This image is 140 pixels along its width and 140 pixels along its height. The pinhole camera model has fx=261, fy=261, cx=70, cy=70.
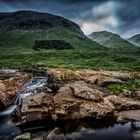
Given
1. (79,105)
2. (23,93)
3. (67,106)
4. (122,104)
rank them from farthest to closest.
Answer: (23,93), (122,104), (79,105), (67,106)

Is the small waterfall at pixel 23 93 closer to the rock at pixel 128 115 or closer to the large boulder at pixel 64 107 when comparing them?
the large boulder at pixel 64 107

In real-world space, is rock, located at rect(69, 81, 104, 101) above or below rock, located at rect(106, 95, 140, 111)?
above

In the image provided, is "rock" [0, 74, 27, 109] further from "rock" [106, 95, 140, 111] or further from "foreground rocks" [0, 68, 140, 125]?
"rock" [106, 95, 140, 111]

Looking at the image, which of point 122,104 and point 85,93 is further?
point 122,104

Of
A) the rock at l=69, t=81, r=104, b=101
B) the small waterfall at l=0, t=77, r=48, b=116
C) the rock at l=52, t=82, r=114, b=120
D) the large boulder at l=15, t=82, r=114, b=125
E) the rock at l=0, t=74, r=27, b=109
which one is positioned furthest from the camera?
the rock at l=0, t=74, r=27, b=109

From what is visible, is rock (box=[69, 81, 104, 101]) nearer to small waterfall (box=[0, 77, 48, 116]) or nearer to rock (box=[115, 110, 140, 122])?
rock (box=[115, 110, 140, 122])

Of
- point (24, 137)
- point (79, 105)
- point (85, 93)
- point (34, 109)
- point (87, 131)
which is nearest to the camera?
point (24, 137)

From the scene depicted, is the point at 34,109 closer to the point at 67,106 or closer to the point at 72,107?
the point at 67,106

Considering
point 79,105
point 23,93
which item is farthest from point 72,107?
point 23,93

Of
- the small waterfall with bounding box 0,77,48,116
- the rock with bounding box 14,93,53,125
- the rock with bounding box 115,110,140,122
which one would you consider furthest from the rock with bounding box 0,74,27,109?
the rock with bounding box 115,110,140,122

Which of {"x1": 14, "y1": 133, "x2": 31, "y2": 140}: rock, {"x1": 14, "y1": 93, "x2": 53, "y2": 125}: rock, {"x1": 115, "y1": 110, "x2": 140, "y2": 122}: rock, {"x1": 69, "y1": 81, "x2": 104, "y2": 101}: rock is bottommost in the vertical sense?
{"x1": 14, "y1": 133, "x2": 31, "y2": 140}: rock

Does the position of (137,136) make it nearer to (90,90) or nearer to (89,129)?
(89,129)

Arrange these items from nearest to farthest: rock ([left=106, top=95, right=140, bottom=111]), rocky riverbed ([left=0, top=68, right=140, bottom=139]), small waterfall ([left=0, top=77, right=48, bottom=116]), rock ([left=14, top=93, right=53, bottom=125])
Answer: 1. rock ([left=14, top=93, right=53, bottom=125])
2. rocky riverbed ([left=0, top=68, right=140, bottom=139])
3. rock ([left=106, top=95, right=140, bottom=111])
4. small waterfall ([left=0, top=77, right=48, bottom=116])

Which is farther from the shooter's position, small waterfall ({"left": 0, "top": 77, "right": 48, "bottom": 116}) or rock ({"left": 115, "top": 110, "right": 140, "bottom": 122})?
small waterfall ({"left": 0, "top": 77, "right": 48, "bottom": 116})
